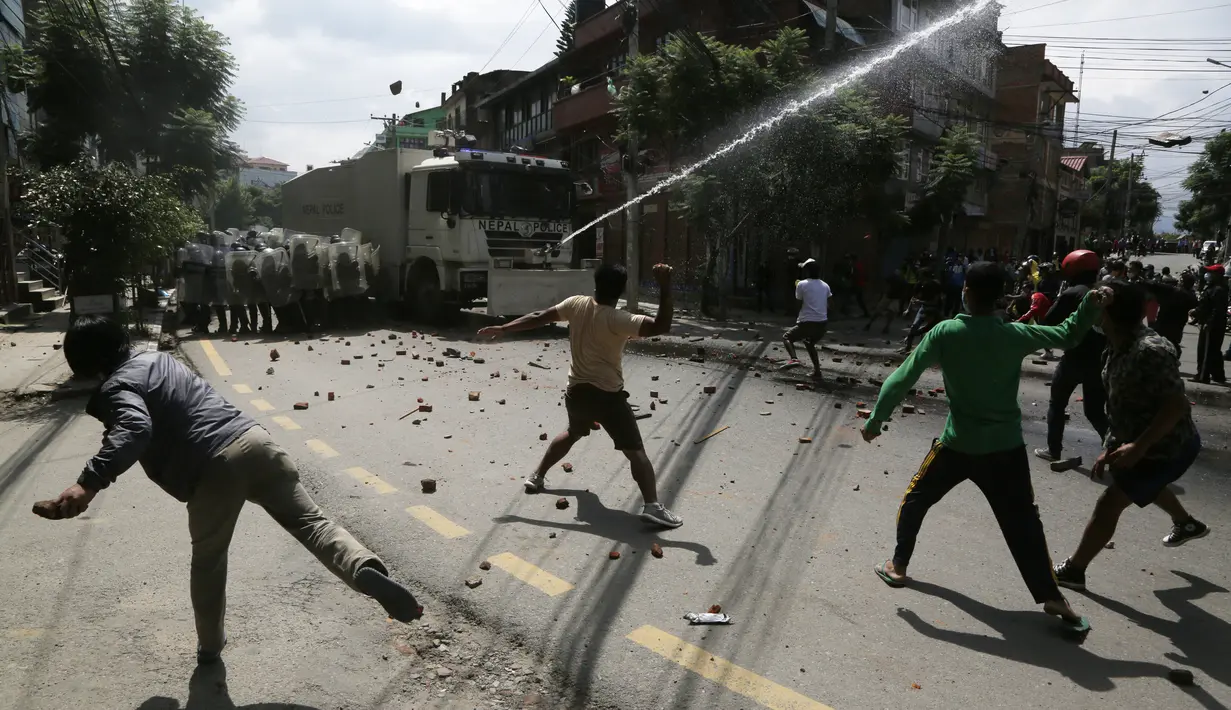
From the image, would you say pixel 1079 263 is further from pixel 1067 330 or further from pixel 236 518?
pixel 236 518

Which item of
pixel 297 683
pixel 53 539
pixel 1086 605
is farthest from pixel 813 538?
pixel 53 539

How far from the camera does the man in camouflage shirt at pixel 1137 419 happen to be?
12.5ft

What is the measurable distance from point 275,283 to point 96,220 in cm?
356

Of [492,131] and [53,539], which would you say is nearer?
[53,539]

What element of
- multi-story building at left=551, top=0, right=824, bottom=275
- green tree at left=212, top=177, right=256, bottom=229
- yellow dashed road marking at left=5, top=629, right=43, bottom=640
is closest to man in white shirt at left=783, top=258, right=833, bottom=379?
yellow dashed road marking at left=5, top=629, right=43, bottom=640

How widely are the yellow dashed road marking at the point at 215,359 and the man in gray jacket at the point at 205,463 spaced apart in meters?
7.79

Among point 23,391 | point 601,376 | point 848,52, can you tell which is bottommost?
point 23,391

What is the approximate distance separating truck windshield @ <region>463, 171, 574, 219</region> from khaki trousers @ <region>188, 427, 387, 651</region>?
1137 centimetres

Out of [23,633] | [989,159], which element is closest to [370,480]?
[23,633]

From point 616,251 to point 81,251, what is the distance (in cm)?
2013

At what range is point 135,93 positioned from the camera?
21.9 m

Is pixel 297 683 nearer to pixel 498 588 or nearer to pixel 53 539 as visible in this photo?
pixel 498 588

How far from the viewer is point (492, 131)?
4216 centimetres

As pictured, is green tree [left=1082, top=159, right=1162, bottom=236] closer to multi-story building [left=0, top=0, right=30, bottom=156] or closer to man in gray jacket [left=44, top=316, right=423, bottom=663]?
multi-story building [left=0, top=0, right=30, bottom=156]
